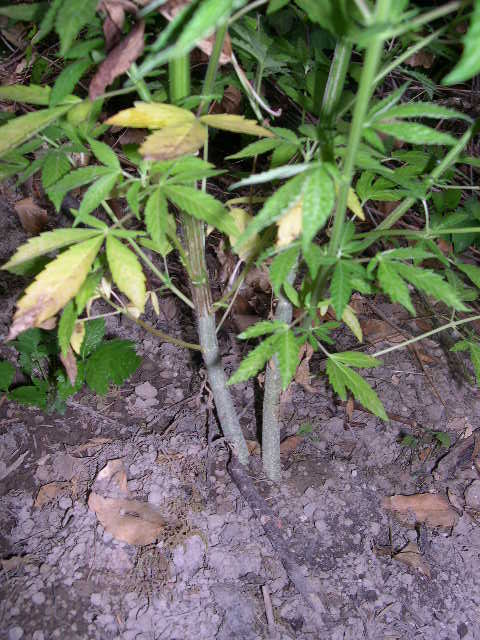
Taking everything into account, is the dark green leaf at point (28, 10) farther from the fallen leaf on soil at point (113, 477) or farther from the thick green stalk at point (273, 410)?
the fallen leaf on soil at point (113, 477)

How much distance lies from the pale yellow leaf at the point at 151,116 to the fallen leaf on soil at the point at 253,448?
3.62 ft

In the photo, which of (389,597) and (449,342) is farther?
(449,342)

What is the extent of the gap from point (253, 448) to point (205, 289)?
2.21 ft

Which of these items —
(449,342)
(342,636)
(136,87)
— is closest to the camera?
(136,87)

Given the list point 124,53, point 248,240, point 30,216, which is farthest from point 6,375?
point 124,53

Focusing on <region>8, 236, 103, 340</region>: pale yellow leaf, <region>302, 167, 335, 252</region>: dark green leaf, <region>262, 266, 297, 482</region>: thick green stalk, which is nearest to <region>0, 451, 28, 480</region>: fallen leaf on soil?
<region>262, 266, 297, 482</region>: thick green stalk

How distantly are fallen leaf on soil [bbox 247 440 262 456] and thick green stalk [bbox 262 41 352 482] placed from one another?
0.09 metres

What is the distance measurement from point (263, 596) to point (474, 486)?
725 millimetres

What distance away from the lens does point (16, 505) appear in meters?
1.34

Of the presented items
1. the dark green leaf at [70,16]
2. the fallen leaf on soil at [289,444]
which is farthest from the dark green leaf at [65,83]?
the fallen leaf on soil at [289,444]

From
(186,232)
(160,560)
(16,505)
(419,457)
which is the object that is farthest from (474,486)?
(16,505)

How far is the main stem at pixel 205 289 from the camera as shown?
0.73 metres

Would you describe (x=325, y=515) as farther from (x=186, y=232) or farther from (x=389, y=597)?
(x=186, y=232)

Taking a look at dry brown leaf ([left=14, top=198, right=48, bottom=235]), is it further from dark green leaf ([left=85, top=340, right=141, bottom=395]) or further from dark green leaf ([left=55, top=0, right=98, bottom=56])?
dark green leaf ([left=55, top=0, right=98, bottom=56])
